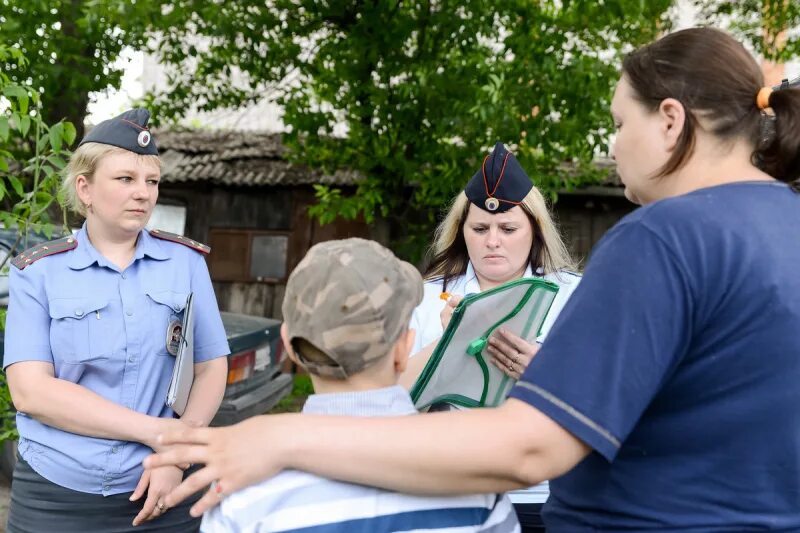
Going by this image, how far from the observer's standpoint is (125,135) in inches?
86.4

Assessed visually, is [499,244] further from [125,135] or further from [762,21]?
[762,21]

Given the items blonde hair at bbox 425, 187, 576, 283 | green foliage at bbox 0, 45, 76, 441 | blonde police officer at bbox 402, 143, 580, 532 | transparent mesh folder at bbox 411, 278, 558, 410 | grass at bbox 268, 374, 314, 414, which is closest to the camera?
transparent mesh folder at bbox 411, 278, 558, 410

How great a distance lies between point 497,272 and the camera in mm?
2510

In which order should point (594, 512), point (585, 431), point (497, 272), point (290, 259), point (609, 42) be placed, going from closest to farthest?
point (585, 431), point (594, 512), point (497, 272), point (609, 42), point (290, 259)

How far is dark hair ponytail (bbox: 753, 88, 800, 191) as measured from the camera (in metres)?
1.29

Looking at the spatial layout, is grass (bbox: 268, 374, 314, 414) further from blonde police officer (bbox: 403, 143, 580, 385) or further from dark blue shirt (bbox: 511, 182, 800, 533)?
dark blue shirt (bbox: 511, 182, 800, 533)

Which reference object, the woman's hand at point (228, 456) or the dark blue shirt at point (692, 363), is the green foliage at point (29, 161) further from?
the dark blue shirt at point (692, 363)

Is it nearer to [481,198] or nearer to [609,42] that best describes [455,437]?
[481,198]

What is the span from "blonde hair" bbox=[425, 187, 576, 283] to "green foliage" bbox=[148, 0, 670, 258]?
4025mm

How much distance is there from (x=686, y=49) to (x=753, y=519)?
71 centimetres

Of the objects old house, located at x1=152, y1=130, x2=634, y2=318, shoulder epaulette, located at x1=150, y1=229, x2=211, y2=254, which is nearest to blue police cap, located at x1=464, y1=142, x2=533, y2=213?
shoulder epaulette, located at x1=150, y1=229, x2=211, y2=254

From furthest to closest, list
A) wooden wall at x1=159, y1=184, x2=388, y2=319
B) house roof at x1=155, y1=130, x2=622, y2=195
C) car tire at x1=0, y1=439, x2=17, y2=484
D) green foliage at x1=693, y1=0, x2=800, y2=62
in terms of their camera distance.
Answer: wooden wall at x1=159, y1=184, x2=388, y2=319
house roof at x1=155, y1=130, x2=622, y2=195
green foliage at x1=693, y1=0, x2=800, y2=62
car tire at x1=0, y1=439, x2=17, y2=484

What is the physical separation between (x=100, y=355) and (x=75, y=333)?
83mm

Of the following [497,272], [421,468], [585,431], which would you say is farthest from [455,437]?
[497,272]
